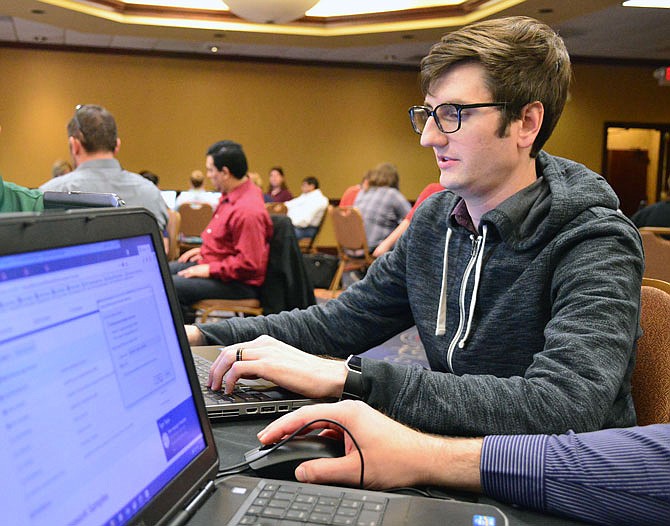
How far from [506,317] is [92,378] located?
Answer: 807mm

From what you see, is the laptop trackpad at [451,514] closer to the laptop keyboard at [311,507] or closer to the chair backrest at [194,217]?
the laptop keyboard at [311,507]

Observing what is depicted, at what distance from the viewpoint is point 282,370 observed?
3.44ft

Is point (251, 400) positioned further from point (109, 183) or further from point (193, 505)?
Result: point (109, 183)

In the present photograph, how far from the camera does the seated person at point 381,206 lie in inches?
244

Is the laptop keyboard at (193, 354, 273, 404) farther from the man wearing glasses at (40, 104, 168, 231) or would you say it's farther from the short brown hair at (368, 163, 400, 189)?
the short brown hair at (368, 163, 400, 189)

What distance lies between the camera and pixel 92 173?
3.48 meters

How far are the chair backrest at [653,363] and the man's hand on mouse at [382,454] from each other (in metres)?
0.48

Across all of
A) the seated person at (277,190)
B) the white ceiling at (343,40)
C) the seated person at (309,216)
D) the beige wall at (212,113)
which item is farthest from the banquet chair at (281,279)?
the beige wall at (212,113)

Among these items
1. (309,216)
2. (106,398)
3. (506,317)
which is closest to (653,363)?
A: (506,317)

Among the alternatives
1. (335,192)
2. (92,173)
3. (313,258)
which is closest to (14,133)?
(335,192)

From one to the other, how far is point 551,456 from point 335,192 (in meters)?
10.1

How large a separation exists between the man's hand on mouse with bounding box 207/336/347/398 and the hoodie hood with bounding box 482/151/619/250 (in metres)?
0.39

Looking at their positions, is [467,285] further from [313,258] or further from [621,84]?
[621,84]

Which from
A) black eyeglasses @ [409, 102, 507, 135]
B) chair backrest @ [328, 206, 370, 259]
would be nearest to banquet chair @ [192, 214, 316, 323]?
black eyeglasses @ [409, 102, 507, 135]
